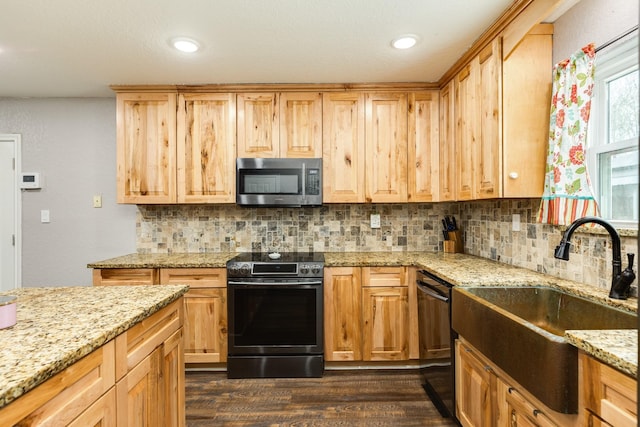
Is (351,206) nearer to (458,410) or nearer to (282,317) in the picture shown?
(282,317)

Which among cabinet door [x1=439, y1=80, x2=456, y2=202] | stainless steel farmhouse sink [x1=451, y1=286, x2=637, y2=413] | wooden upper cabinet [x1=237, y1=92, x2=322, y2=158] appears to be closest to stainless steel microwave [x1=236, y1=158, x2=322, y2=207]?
wooden upper cabinet [x1=237, y1=92, x2=322, y2=158]

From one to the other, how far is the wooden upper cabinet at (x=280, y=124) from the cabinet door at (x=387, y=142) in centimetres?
45

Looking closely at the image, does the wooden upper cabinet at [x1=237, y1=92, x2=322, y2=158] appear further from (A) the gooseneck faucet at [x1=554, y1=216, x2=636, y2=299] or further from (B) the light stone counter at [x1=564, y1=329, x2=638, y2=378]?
(B) the light stone counter at [x1=564, y1=329, x2=638, y2=378]

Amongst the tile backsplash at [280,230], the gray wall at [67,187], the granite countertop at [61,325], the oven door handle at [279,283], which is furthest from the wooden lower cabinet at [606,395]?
the gray wall at [67,187]

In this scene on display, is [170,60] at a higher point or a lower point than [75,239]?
higher

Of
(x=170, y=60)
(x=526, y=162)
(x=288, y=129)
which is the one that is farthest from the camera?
(x=288, y=129)

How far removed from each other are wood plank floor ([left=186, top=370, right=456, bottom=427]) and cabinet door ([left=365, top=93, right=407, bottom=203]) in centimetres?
145

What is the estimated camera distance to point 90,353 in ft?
3.29

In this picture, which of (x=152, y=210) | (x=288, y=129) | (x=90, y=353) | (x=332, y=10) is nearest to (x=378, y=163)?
(x=288, y=129)

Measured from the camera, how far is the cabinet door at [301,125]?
2.96 metres

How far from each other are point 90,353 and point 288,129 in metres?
2.27

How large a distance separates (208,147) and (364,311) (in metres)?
1.82

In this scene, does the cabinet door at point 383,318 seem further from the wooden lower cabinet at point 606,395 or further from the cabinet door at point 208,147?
the wooden lower cabinet at point 606,395

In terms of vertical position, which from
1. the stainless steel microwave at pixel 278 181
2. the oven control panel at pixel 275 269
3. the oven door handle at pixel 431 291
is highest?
the stainless steel microwave at pixel 278 181
